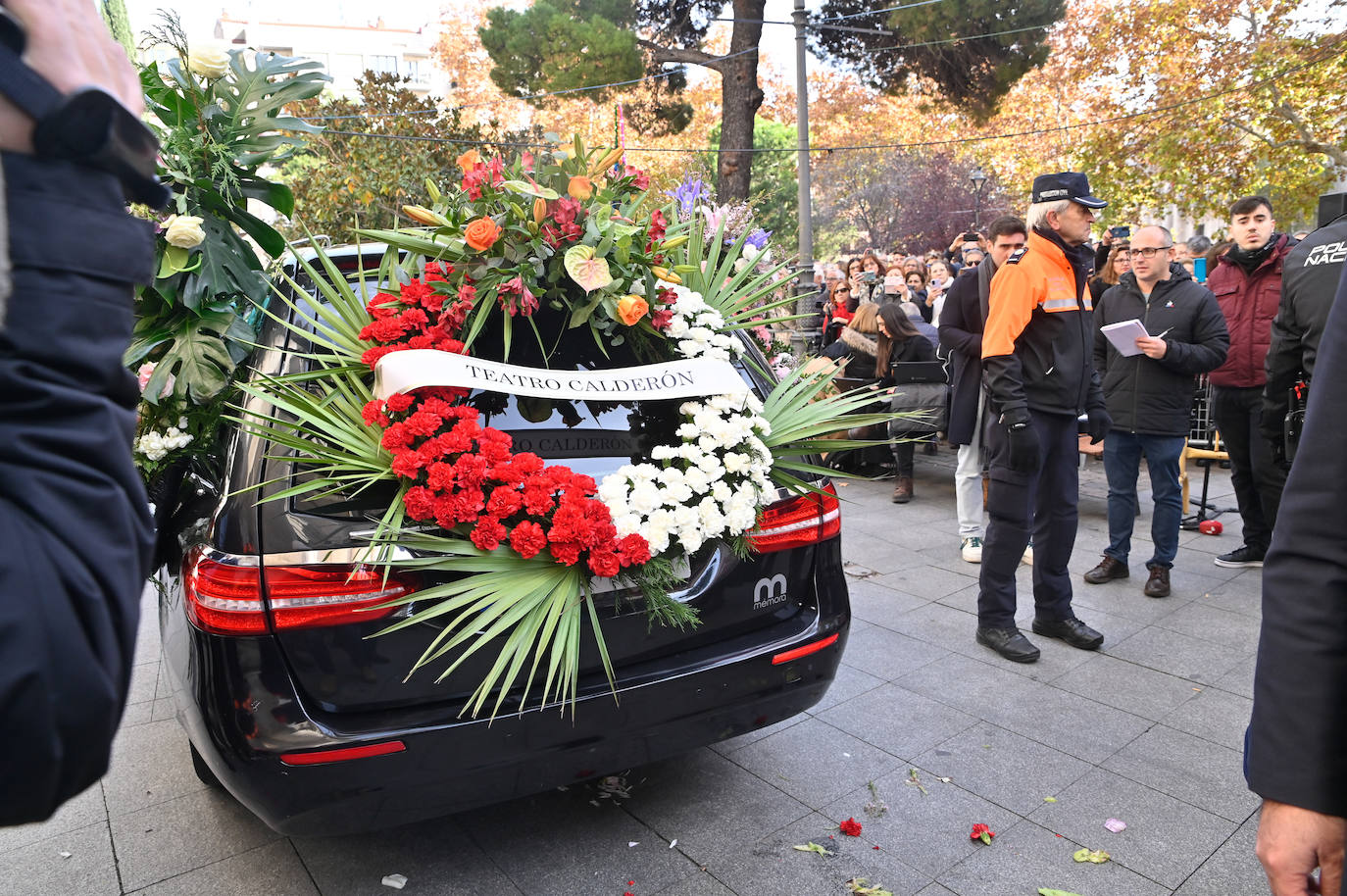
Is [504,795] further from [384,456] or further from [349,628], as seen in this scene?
[384,456]

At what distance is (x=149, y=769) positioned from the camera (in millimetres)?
3492

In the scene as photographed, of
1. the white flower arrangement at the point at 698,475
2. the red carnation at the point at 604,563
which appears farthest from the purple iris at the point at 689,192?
the red carnation at the point at 604,563

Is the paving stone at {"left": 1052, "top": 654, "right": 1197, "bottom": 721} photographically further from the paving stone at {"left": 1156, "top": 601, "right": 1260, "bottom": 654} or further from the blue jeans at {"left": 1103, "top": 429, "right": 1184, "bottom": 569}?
the blue jeans at {"left": 1103, "top": 429, "right": 1184, "bottom": 569}

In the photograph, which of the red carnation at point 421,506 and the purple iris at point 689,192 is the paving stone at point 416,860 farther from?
the purple iris at point 689,192

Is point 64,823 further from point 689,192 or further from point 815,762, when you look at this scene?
point 689,192

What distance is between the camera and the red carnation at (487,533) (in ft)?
7.77

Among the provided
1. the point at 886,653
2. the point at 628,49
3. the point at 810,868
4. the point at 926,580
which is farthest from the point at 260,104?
the point at 628,49

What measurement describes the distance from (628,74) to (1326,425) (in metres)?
16.5

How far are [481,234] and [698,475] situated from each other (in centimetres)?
94

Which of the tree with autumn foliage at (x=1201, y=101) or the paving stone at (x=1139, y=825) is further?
the tree with autumn foliage at (x=1201, y=101)

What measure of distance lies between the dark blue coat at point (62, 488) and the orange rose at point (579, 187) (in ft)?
7.04

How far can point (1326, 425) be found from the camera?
122 cm

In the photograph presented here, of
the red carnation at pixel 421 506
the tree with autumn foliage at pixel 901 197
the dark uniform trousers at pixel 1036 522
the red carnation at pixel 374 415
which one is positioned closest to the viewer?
the red carnation at pixel 421 506

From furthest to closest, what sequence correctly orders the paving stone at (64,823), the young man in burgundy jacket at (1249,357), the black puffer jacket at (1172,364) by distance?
the young man in burgundy jacket at (1249,357), the black puffer jacket at (1172,364), the paving stone at (64,823)
